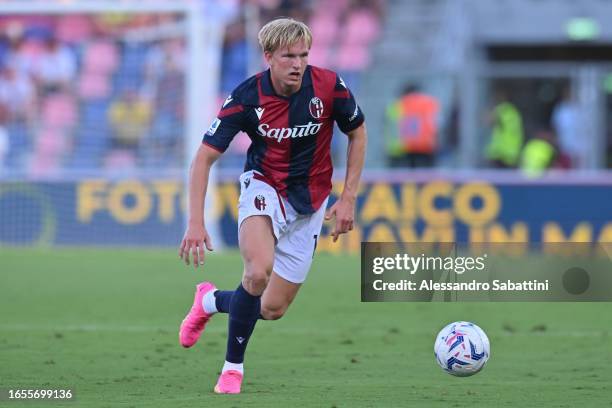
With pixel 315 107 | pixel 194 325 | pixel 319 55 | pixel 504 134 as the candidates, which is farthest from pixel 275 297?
pixel 319 55

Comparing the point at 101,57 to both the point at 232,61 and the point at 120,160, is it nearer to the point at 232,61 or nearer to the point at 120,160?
the point at 120,160

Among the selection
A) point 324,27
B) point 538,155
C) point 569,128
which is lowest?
point 538,155

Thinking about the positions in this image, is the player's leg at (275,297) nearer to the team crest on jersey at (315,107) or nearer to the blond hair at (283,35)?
the team crest on jersey at (315,107)

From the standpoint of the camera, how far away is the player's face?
22.5 feet

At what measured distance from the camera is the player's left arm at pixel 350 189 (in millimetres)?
7238

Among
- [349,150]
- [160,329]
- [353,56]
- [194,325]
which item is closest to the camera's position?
[349,150]

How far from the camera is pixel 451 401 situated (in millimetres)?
6672

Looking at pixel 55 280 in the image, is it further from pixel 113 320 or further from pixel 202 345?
pixel 202 345

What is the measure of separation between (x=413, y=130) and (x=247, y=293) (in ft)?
37.2

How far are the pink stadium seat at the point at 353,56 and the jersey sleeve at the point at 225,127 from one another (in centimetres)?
1518

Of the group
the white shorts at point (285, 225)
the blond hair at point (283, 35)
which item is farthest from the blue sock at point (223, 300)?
the blond hair at point (283, 35)

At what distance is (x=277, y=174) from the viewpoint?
7344mm

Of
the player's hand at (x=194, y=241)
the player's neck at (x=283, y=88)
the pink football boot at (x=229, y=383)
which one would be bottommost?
the pink football boot at (x=229, y=383)

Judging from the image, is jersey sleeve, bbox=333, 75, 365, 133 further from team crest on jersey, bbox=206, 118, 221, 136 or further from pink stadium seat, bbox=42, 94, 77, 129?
pink stadium seat, bbox=42, 94, 77, 129
